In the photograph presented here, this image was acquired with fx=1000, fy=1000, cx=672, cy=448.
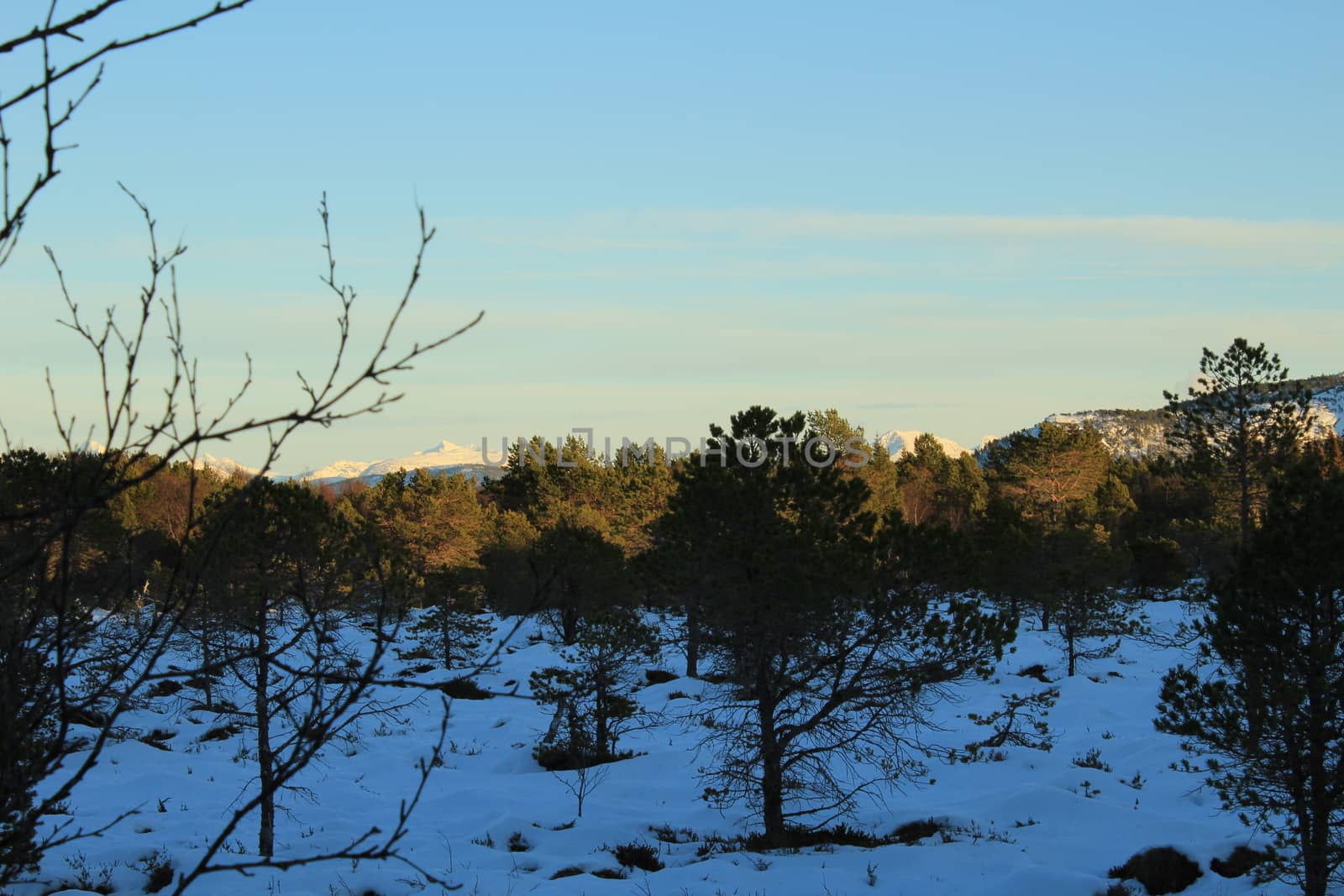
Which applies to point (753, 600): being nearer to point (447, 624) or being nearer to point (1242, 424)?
point (1242, 424)

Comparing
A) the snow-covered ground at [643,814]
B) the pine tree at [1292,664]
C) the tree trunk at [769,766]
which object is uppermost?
the pine tree at [1292,664]

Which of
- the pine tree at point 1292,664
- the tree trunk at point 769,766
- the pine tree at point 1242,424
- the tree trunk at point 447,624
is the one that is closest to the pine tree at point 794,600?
the tree trunk at point 769,766

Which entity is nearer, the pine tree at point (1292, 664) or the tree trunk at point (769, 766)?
the pine tree at point (1292, 664)

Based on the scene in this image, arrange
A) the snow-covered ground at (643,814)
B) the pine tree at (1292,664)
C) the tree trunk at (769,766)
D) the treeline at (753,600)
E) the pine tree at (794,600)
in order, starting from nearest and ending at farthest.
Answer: the treeline at (753,600) → the pine tree at (1292,664) → the snow-covered ground at (643,814) → the pine tree at (794,600) → the tree trunk at (769,766)

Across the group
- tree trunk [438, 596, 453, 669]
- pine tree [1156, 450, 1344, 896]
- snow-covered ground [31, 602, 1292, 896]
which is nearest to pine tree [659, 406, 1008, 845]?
snow-covered ground [31, 602, 1292, 896]

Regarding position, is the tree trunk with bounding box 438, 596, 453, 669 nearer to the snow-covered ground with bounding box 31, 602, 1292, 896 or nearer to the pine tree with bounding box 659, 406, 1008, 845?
the snow-covered ground with bounding box 31, 602, 1292, 896

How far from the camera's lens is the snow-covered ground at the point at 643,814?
42.8 ft

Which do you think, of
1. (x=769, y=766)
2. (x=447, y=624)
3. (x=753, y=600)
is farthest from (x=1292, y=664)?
(x=447, y=624)

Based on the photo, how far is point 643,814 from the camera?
1930 centimetres

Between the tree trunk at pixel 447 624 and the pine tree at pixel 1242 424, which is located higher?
the pine tree at pixel 1242 424

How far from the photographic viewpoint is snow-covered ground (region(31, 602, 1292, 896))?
42.8ft

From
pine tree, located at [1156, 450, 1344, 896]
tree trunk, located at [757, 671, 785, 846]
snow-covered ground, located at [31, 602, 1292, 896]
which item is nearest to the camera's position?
pine tree, located at [1156, 450, 1344, 896]

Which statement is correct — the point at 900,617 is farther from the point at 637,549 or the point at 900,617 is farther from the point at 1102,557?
the point at 637,549

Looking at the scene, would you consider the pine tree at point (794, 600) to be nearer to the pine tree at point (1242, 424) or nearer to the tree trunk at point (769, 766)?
the tree trunk at point (769, 766)
